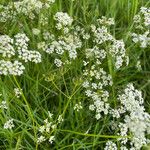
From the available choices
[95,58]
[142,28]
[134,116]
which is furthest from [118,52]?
[134,116]

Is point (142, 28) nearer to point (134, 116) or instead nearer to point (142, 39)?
point (142, 39)

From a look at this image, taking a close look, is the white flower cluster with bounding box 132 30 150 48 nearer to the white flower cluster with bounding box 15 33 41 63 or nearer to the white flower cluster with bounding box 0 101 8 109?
the white flower cluster with bounding box 15 33 41 63

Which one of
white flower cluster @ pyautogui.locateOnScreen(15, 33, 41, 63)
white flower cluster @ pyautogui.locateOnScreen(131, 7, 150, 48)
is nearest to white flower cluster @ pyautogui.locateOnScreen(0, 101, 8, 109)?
white flower cluster @ pyautogui.locateOnScreen(15, 33, 41, 63)

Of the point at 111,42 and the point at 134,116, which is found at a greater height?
the point at 111,42

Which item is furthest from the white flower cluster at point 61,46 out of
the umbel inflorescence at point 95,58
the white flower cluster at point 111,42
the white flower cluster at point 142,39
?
the white flower cluster at point 142,39

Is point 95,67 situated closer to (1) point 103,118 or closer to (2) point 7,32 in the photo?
(1) point 103,118

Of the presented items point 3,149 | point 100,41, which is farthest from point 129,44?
point 3,149

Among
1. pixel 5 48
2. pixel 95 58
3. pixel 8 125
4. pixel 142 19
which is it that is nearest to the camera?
pixel 5 48
